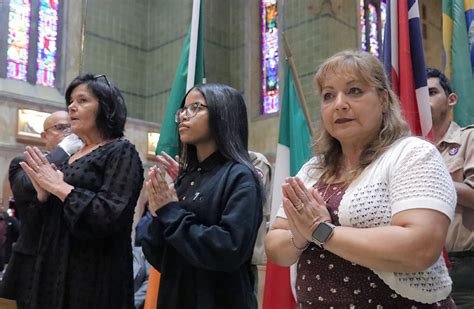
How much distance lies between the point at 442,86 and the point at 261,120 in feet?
30.0

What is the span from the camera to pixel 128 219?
2100 mm

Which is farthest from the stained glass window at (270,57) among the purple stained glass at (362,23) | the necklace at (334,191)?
the necklace at (334,191)

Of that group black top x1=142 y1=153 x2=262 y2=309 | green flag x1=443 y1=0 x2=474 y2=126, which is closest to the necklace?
black top x1=142 y1=153 x2=262 y2=309

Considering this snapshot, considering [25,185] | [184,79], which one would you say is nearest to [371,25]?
[184,79]

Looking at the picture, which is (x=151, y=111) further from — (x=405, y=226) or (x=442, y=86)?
(x=405, y=226)

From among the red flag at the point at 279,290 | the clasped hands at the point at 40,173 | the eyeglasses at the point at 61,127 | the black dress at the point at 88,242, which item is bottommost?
the red flag at the point at 279,290

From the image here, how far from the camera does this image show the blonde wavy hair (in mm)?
1425

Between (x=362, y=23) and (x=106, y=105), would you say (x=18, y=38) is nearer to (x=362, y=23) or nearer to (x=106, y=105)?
(x=362, y=23)

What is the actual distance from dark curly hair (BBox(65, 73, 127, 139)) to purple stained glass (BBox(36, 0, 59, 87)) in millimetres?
8282

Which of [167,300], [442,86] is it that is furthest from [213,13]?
[167,300]

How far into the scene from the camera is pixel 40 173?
2148 mm

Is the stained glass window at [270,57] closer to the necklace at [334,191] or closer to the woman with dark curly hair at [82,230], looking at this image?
the woman with dark curly hair at [82,230]

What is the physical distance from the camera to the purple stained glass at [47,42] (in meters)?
10.1

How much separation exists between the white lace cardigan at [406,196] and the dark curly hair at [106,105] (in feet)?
4.35
